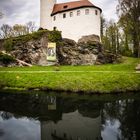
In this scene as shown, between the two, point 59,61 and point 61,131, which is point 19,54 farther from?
point 61,131

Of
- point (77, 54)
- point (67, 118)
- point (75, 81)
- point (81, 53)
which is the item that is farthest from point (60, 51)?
point (67, 118)

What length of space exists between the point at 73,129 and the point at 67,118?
244cm

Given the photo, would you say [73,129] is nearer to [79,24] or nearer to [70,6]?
[79,24]

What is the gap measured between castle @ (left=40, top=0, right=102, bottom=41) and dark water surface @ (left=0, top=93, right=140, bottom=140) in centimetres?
2341

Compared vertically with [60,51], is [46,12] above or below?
above

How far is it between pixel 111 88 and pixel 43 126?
1195 centimetres

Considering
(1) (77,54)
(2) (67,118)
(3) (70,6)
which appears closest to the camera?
(2) (67,118)

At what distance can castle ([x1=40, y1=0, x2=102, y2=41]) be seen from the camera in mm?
43531

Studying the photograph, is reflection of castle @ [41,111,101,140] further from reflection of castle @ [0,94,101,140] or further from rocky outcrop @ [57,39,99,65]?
rocky outcrop @ [57,39,99,65]

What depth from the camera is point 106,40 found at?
61406mm

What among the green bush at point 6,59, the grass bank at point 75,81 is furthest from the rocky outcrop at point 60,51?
the grass bank at point 75,81

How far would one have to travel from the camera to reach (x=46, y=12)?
46.6 meters

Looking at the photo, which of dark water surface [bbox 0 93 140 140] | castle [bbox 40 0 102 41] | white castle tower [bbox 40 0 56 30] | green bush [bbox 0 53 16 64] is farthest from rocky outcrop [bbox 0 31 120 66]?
dark water surface [bbox 0 93 140 140]

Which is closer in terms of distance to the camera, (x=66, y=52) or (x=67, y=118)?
(x=67, y=118)
